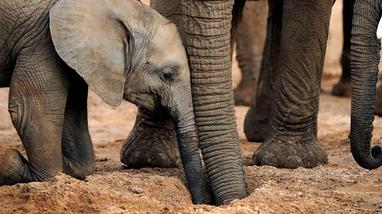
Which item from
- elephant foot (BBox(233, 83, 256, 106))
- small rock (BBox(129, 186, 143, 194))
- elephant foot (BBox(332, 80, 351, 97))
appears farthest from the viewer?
elephant foot (BBox(332, 80, 351, 97))

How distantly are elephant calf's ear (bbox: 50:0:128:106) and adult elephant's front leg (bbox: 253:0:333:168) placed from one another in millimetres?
1228

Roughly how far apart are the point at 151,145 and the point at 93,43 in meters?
1.13

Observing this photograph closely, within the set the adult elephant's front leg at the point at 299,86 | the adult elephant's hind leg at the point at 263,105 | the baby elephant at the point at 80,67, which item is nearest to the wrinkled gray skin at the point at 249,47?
the adult elephant's hind leg at the point at 263,105

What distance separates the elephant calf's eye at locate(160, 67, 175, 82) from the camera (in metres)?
6.04

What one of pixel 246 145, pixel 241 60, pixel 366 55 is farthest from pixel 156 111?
pixel 241 60

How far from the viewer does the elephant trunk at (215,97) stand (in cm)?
591

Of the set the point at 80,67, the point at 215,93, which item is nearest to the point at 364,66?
the point at 215,93

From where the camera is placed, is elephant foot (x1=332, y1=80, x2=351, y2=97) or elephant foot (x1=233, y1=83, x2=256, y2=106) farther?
elephant foot (x1=332, y1=80, x2=351, y2=97)

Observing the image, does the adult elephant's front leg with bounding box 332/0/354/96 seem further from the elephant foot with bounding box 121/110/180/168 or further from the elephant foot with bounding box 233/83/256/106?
the elephant foot with bounding box 121/110/180/168

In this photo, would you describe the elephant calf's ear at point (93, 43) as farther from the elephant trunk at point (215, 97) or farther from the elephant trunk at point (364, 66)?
the elephant trunk at point (364, 66)

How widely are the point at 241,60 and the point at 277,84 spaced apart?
10.6 feet

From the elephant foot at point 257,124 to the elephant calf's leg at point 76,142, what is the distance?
1.75 meters

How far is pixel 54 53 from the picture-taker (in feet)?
Answer: 19.6

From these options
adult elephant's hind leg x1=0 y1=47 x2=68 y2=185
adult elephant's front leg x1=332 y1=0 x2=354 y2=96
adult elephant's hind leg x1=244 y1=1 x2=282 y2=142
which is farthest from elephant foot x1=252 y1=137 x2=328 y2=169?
adult elephant's front leg x1=332 y1=0 x2=354 y2=96
